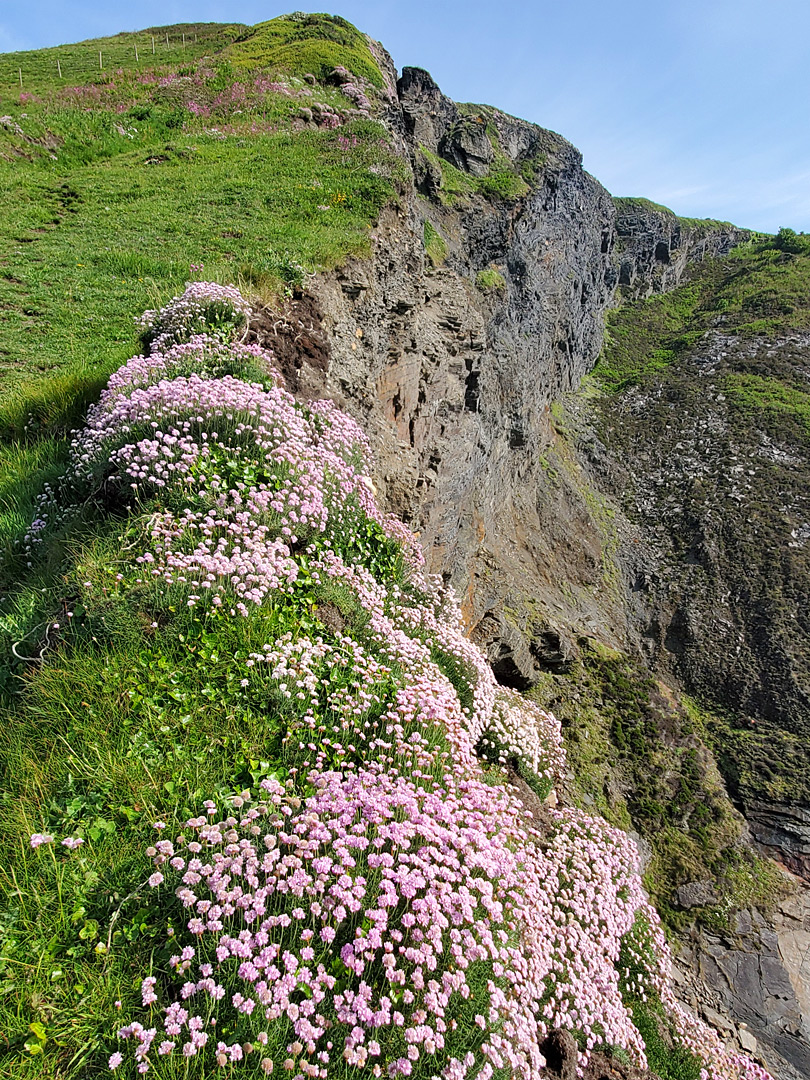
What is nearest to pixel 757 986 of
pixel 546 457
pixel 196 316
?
pixel 196 316

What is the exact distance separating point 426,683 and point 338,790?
65.6 inches

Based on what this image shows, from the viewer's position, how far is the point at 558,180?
39.7 m

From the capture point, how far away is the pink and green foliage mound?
2201 mm

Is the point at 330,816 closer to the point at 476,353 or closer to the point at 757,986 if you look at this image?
the point at 476,353

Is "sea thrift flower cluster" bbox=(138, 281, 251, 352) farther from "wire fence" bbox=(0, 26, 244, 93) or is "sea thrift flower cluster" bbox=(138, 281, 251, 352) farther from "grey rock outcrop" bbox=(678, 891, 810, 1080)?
"wire fence" bbox=(0, 26, 244, 93)

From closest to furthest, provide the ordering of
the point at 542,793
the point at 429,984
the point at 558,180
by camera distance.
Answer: the point at 429,984 → the point at 542,793 → the point at 558,180

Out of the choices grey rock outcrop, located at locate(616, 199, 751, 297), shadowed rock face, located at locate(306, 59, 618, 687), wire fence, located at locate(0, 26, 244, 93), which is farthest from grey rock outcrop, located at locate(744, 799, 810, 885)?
grey rock outcrop, located at locate(616, 199, 751, 297)

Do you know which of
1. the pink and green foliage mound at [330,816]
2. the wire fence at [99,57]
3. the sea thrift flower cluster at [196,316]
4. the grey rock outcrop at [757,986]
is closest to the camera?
the pink and green foliage mound at [330,816]

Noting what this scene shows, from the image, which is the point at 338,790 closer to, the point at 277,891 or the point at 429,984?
the point at 277,891

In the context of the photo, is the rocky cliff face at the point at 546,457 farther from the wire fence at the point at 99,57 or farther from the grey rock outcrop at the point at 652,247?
the grey rock outcrop at the point at 652,247

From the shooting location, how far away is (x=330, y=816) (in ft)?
9.48

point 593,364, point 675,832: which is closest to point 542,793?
point 675,832

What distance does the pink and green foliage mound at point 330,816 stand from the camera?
2201mm

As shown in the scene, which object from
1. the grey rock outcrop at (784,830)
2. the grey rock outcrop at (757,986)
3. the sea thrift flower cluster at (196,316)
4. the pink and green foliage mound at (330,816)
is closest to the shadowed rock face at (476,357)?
the sea thrift flower cluster at (196,316)
